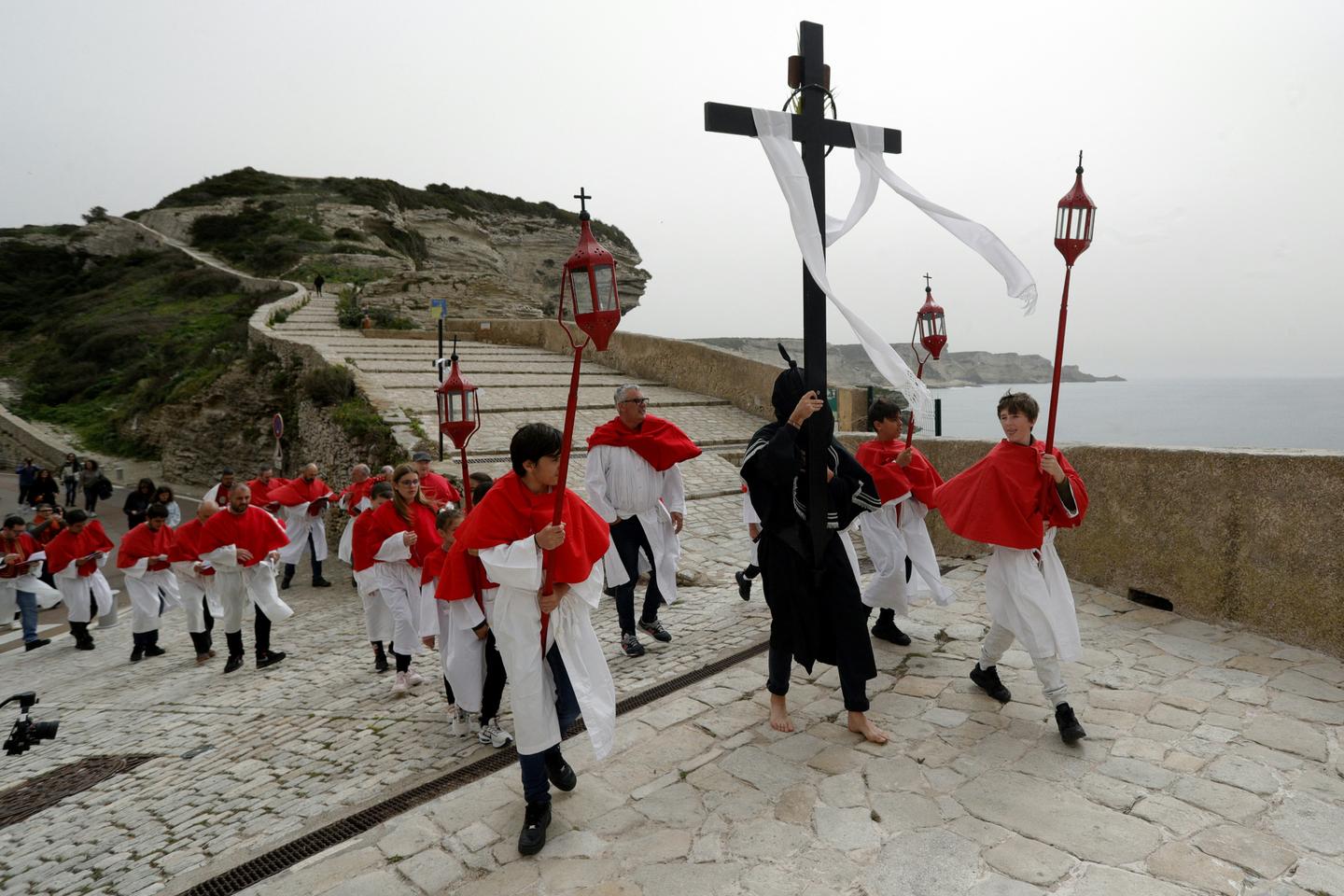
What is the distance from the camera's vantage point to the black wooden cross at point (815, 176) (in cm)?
394

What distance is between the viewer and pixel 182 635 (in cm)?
995

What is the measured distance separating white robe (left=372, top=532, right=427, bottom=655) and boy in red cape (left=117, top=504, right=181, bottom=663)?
14.0ft

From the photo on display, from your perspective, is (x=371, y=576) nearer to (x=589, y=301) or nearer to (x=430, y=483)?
(x=430, y=483)

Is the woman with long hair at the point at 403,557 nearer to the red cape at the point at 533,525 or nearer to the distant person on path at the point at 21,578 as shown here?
the red cape at the point at 533,525

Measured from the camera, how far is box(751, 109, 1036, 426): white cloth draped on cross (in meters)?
3.60

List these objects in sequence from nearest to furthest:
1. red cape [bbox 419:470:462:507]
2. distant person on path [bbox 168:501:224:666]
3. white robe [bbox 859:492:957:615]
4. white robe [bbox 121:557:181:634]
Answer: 1. white robe [bbox 859:492:957:615]
2. red cape [bbox 419:470:462:507]
3. distant person on path [bbox 168:501:224:666]
4. white robe [bbox 121:557:181:634]

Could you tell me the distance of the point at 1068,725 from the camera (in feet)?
12.4

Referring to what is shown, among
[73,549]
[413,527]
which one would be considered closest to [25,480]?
[73,549]

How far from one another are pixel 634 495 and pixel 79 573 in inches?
332

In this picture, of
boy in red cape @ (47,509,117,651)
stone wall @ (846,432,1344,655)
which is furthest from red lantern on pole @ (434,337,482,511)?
boy in red cape @ (47,509,117,651)

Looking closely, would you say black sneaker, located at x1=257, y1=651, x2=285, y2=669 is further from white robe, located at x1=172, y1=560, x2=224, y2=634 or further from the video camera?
the video camera

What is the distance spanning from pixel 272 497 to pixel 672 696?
8.75 m

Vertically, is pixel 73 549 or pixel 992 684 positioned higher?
pixel 992 684

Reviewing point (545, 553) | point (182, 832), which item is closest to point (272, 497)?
point (182, 832)
